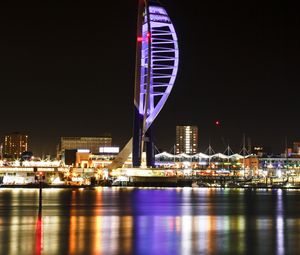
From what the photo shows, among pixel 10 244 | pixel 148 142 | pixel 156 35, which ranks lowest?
pixel 10 244

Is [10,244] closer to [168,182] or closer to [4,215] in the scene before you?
[4,215]

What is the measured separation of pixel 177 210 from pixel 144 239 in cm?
2257

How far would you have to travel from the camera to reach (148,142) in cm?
12106

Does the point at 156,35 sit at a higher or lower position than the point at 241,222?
higher

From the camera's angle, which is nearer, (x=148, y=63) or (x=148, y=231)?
(x=148, y=231)

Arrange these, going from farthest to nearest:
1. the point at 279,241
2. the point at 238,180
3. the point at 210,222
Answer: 1. the point at 238,180
2. the point at 210,222
3. the point at 279,241

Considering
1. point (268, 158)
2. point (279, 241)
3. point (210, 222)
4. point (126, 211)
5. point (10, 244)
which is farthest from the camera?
point (268, 158)

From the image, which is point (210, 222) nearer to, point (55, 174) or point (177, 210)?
point (177, 210)

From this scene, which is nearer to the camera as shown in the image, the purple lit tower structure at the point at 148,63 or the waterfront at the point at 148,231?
the waterfront at the point at 148,231

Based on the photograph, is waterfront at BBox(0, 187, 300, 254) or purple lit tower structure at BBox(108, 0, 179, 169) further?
purple lit tower structure at BBox(108, 0, 179, 169)

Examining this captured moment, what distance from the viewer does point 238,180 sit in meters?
164

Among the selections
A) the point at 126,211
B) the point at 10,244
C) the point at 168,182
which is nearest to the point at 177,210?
the point at 126,211

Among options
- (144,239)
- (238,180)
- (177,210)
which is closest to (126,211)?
(177,210)

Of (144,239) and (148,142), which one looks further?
(148,142)
